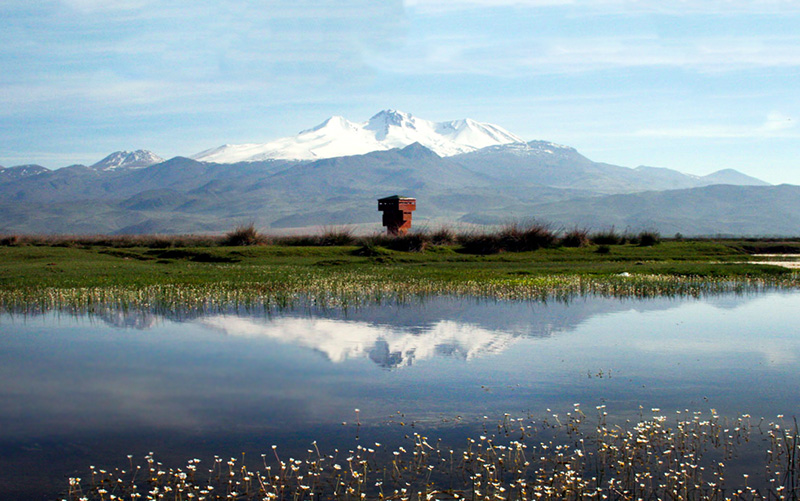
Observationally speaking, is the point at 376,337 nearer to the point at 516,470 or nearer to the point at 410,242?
the point at 516,470

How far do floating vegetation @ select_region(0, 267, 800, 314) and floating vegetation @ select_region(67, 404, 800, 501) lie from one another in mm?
11132

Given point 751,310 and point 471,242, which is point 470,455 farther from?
point 471,242

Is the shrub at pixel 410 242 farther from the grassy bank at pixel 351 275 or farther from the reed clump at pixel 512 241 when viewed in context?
the reed clump at pixel 512 241

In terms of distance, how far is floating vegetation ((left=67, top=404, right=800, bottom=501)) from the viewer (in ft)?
23.2

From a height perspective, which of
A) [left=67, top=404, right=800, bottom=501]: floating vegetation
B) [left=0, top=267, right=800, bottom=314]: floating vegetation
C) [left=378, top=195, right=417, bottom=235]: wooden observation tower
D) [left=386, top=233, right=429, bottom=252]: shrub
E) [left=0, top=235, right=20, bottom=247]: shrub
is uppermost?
[left=378, top=195, right=417, bottom=235]: wooden observation tower

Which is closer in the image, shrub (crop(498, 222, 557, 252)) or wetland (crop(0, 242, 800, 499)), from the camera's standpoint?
wetland (crop(0, 242, 800, 499))

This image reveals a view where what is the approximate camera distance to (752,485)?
24.0 feet

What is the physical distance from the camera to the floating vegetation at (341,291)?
19469 mm

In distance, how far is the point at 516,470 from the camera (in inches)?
299

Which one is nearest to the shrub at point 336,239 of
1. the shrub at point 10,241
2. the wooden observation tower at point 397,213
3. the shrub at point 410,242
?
the wooden observation tower at point 397,213

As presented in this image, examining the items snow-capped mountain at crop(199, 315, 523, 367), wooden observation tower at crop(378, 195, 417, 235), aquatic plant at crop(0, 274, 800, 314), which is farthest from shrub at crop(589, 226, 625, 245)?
snow-capped mountain at crop(199, 315, 523, 367)

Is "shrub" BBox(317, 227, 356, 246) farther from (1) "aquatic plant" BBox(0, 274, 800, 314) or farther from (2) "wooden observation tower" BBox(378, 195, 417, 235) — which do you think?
(1) "aquatic plant" BBox(0, 274, 800, 314)

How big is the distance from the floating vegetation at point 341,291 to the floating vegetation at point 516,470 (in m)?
11.1

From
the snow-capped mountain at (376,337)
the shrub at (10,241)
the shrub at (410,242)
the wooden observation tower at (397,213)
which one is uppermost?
the wooden observation tower at (397,213)
